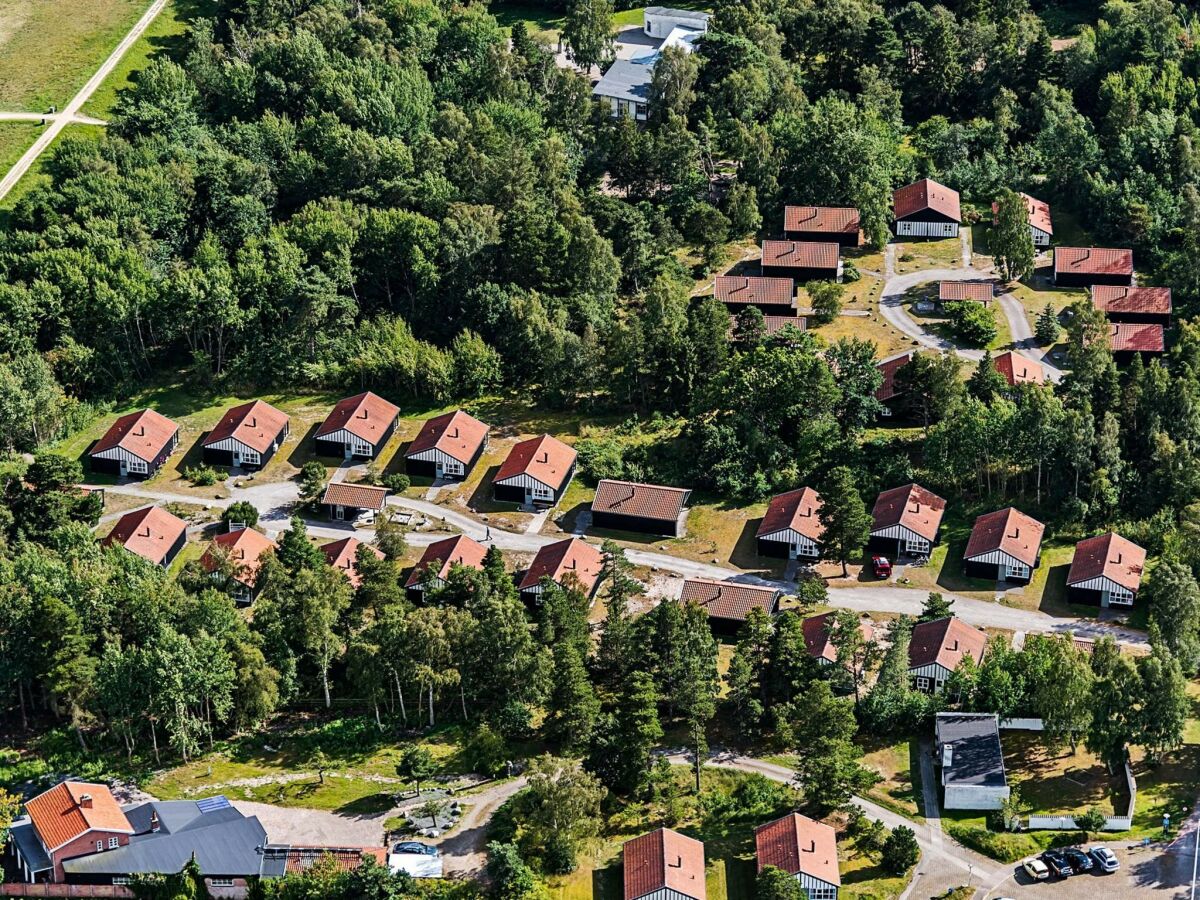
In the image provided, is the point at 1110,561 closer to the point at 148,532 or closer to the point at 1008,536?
the point at 1008,536

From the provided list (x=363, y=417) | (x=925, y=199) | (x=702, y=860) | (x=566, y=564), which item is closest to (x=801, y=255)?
(x=925, y=199)

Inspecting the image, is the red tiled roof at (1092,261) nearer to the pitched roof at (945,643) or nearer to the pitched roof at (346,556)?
the pitched roof at (945,643)

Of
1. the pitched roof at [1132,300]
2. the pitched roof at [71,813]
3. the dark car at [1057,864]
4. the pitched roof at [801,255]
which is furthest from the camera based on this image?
the pitched roof at [801,255]

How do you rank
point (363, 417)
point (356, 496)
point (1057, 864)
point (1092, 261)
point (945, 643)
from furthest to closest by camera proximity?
point (1092, 261) < point (363, 417) < point (356, 496) < point (945, 643) < point (1057, 864)

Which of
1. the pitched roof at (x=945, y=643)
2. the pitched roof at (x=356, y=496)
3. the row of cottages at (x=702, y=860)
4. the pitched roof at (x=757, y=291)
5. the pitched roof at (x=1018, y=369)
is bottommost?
the row of cottages at (x=702, y=860)

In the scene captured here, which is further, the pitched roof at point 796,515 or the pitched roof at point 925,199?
the pitched roof at point 925,199

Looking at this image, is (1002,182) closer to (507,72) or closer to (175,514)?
(507,72)

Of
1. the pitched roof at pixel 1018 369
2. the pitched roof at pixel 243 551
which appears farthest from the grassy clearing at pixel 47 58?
the pitched roof at pixel 1018 369

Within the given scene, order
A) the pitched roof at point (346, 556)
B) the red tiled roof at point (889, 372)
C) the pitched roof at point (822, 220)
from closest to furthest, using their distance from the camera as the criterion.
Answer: the pitched roof at point (346, 556) < the red tiled roof at point (889, 372) < the pitched roof at point (822, 220)

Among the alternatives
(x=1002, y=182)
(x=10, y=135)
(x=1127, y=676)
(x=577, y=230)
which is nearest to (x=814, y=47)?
(x=1002, y=182)
